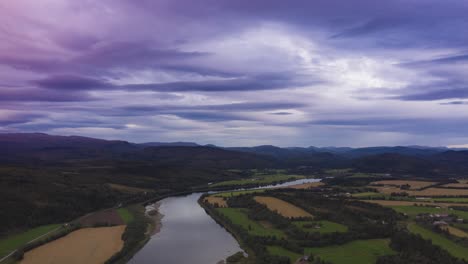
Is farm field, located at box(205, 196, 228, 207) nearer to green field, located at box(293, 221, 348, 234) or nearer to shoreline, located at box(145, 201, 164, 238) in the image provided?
shoreline, located at box(145, 201, 164, 238)

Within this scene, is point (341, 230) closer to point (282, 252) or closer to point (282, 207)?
point (282, 252)

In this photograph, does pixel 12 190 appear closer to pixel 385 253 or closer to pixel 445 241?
pixel 385 253

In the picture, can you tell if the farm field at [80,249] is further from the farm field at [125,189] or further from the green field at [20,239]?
the farm field at [125,189]

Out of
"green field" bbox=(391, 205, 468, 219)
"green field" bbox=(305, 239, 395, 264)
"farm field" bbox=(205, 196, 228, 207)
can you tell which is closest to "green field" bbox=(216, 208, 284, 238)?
"farm field" bbox=(205, 196, 228, 207)

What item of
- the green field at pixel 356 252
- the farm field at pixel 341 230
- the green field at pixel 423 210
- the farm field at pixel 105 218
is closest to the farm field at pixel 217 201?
the farm field at pixel 341 230

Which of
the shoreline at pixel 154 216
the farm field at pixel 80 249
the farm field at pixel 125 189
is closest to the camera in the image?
the farm field at pixel 80 249

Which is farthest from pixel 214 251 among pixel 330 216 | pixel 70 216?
pixel 70 216

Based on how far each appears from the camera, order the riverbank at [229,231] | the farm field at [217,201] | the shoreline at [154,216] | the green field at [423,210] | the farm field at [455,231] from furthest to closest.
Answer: the farm field at [217,201], the green field at [423,210], the shoreline at [154,216], the farm field at [455,231], the riverbank at [229,231]
